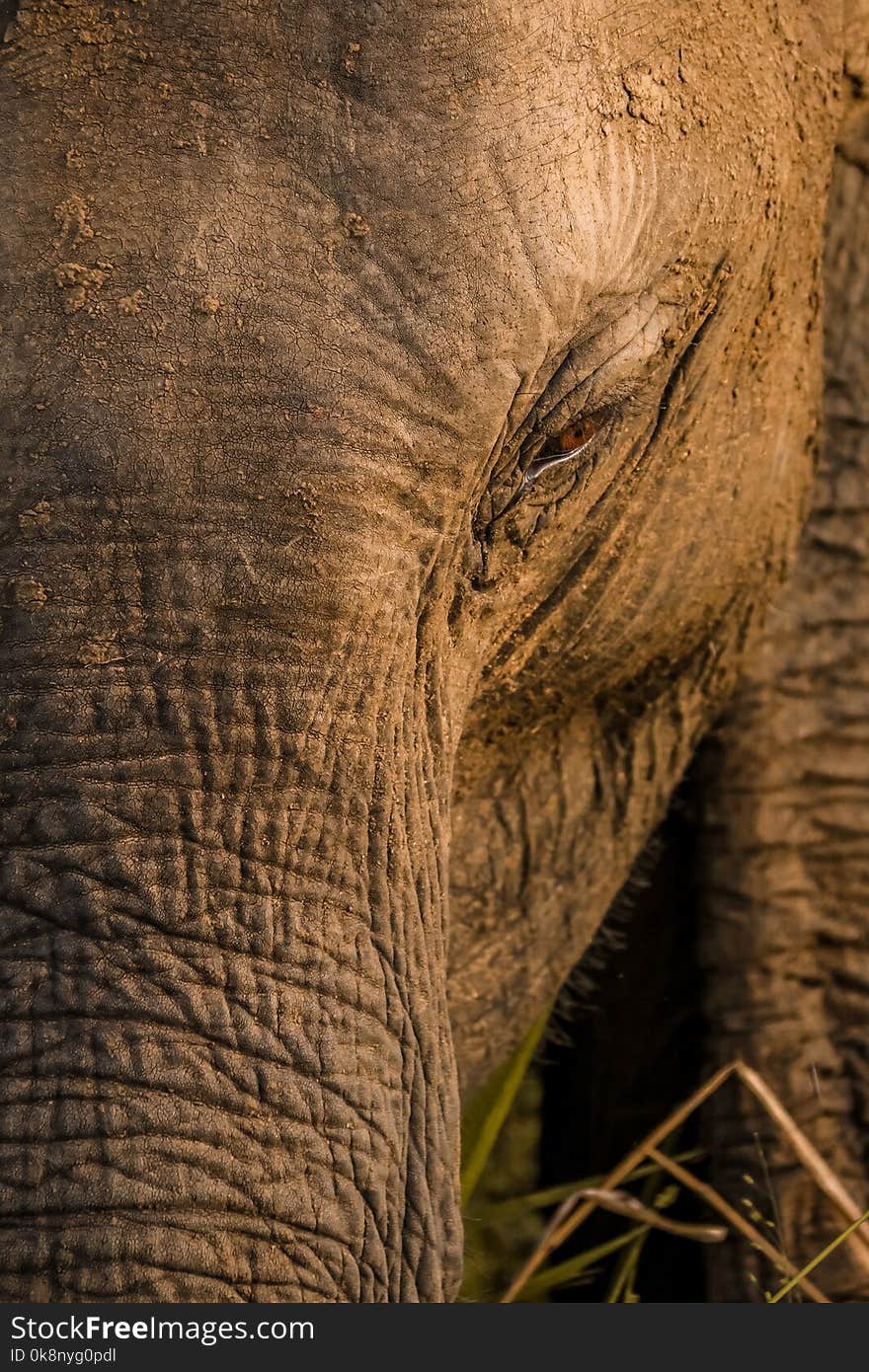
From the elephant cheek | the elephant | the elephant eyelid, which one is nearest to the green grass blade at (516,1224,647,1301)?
the elephant

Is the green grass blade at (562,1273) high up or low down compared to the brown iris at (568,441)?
down

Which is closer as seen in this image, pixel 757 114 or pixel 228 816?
pixel 228 816

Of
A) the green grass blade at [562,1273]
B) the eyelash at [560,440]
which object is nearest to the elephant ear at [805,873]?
the green grass blade at [562,1273]

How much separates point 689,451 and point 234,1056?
0.86 meters

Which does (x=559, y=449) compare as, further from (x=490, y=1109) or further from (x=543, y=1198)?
(x=543, y=1198)

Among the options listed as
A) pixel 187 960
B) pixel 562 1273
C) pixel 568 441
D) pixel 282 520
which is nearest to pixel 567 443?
pixel 568 441

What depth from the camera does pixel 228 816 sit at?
1.51m

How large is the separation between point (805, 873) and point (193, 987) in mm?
1306

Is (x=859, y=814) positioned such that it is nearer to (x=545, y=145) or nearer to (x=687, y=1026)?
(x=687, y=1026)

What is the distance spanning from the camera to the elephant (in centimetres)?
145

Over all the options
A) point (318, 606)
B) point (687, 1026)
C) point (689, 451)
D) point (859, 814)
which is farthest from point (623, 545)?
point (687, 1026)

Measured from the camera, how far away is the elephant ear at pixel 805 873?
2494 millimetres

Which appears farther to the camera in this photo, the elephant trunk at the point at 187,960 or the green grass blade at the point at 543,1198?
the green grass blade at the point at 543,1198

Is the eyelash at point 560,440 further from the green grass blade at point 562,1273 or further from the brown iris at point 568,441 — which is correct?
the green grass blade at point 562,1273
